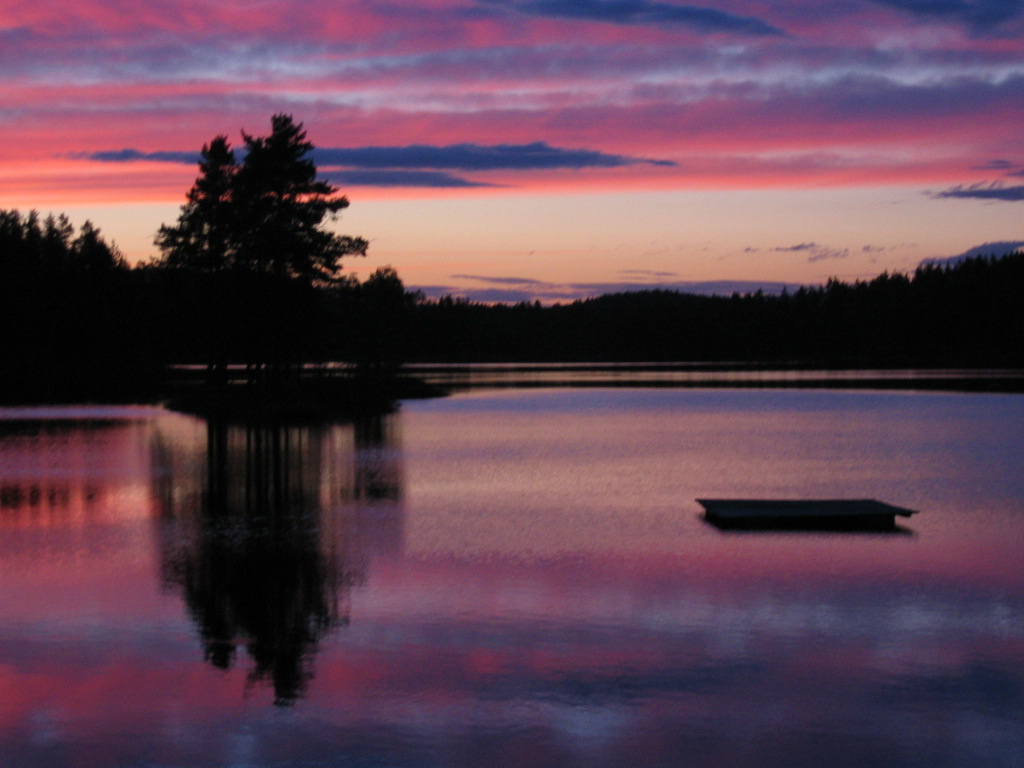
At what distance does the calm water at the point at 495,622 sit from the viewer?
29.1 ft

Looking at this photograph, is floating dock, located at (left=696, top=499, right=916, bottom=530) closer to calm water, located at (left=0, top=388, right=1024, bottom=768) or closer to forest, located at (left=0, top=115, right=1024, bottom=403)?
calm water, located at (left=0, top=388, right=1024, bottom=768)

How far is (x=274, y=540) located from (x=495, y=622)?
6.68 metres

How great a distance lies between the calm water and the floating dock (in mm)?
572

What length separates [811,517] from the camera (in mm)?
20062

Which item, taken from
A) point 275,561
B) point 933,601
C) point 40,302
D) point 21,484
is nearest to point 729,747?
point 933,601

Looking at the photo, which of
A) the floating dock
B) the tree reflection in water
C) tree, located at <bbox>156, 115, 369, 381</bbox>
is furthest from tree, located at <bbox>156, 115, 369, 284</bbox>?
the floating dock

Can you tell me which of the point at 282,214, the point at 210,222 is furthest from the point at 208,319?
the point at 282,214

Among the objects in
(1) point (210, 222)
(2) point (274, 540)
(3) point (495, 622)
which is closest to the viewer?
(3) point (495, 622)

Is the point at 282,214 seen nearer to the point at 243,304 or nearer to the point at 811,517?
the point at 243,304

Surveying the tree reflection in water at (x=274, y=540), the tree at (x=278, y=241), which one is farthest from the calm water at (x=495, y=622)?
the tree at (x=278, y=241)

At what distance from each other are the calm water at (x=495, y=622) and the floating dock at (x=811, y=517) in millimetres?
572

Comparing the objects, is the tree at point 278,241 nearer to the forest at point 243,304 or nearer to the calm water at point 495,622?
the forest at point 243,304

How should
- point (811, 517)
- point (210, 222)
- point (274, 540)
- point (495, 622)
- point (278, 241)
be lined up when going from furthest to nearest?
point (210, 222) < point (278, 241) < point (811, 517) < point (274, 540) < point (495, 622)

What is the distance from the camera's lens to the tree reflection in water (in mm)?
11969
